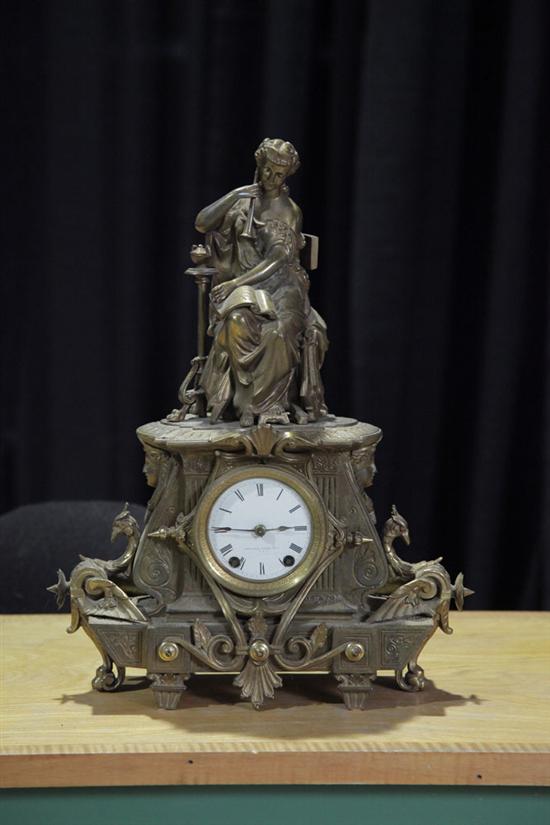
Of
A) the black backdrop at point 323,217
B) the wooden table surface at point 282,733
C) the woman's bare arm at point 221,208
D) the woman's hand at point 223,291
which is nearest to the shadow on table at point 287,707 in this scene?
the wooden table surface at point 282,733

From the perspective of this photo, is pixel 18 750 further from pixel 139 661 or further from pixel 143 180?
pixel 143 180

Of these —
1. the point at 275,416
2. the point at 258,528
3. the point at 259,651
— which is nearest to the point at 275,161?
the point at 275,416

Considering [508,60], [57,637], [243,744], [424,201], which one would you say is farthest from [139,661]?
[508,60]

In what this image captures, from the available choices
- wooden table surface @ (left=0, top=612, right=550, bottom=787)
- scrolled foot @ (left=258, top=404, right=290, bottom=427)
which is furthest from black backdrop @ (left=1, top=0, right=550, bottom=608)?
scrolled foot @ (left=258, top=404, right=290, bottom=427)

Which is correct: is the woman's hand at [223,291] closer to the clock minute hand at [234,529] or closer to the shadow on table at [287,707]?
the clock minute hand at [234,529]

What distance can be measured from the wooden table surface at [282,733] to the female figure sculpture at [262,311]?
42cm

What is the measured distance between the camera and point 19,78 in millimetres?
2801

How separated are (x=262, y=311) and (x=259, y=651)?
0.47m

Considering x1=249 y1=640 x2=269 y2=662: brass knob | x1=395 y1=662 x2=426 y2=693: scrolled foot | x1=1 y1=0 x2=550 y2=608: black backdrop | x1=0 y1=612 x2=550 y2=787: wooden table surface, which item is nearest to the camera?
x1=0 y1=612 x2=550 y2=787: wooden table surface

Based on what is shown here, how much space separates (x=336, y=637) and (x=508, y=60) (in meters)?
1.39

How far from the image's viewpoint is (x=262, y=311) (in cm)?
190

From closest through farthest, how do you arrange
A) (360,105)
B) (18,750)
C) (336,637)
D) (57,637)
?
1. (18,750)
2. (336,637)
3. (57,637)
4. (360,105)

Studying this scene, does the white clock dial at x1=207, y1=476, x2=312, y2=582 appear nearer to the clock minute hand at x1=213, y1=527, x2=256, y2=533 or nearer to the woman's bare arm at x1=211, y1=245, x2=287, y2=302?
the clock minute hand at x1=213, y1=527, x2=256, y2=533

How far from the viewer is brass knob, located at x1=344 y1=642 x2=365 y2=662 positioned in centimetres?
191
